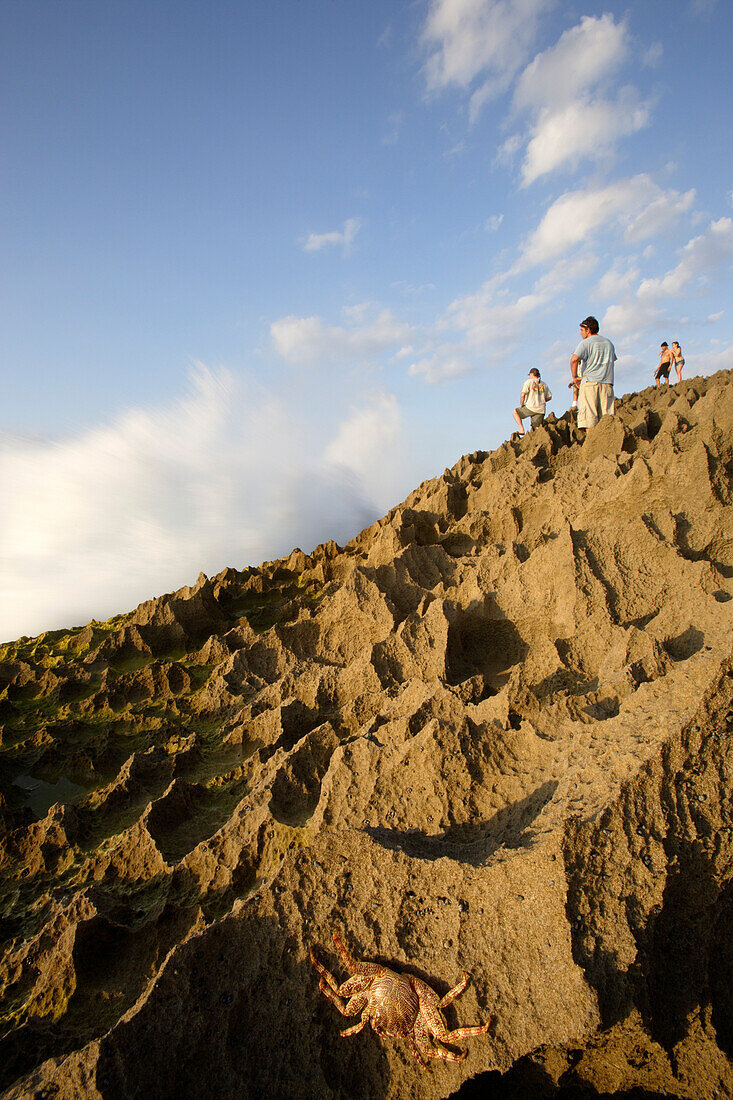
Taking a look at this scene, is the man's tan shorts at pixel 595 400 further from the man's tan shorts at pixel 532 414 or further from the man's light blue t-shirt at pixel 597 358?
the man's tan shorts at pixel 532 414

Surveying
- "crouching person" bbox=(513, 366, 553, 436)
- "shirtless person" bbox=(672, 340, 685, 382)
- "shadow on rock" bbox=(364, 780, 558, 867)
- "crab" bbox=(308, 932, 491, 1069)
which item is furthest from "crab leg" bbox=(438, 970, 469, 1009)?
"shirtless person" bbox=(672, 340, 685, 382)

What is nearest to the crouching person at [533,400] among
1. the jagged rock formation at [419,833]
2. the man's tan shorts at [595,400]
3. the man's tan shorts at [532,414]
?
the man's tan shorts at [532,414]

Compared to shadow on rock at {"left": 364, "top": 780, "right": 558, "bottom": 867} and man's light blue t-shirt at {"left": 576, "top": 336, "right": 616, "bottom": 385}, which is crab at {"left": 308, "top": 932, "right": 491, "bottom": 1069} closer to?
shadow on rock at {"left": 364, "top": 780, "right": 558, "bottom": 867}

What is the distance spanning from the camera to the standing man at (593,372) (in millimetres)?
7438

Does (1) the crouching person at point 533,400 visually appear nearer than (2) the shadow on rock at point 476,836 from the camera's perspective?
No

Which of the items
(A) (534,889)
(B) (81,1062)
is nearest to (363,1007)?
(A) (534,889)

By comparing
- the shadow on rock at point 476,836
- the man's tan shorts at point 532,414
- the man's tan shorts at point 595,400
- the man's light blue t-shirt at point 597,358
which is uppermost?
the man's tan shorts at point 532,414

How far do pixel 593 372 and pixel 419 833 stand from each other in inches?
257

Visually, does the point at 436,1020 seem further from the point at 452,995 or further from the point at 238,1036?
the point at 238,1036

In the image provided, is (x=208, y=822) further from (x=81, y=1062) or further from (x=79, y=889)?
(x=81, y=1062)

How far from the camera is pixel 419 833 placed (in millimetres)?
2770

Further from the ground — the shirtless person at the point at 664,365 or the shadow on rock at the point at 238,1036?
the shirtless person at the point at 664,365

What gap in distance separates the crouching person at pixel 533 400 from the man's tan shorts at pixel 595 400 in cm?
207

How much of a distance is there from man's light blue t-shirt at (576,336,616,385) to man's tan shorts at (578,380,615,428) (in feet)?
0.29
